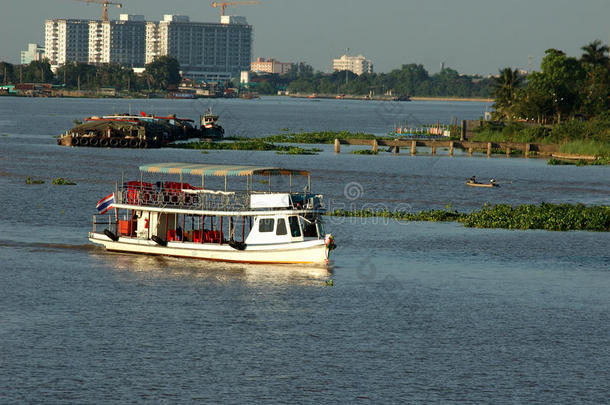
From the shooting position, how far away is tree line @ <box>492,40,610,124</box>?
158 meters

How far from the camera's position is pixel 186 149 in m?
148

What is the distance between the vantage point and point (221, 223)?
53.4 meters

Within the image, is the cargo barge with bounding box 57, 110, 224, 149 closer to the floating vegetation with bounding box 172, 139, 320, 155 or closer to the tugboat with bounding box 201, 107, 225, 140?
the floating vegetation with bounding box 172, 139, 320, 155

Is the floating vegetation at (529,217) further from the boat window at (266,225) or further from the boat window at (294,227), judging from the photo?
the boat window at (266,225)

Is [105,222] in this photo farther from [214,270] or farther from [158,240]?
[214,270]

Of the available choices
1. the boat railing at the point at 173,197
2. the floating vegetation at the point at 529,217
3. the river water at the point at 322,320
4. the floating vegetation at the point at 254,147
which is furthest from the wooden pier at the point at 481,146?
the boat railing at the point at 173,197

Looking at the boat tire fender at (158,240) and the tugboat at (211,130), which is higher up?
the tugboat at (211,130)

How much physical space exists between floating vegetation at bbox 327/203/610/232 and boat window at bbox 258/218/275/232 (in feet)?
70.3

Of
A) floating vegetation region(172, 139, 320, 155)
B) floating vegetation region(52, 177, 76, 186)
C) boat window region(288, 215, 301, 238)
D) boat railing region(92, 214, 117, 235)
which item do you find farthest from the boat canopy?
floating vegetation region(172, 139, 320, 155)

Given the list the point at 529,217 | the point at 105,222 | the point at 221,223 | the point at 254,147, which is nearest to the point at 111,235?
the point at 105,222

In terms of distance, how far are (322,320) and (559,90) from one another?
128 meters

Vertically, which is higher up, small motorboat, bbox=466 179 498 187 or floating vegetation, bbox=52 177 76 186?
small motorboat, bbox=466 179 498 187

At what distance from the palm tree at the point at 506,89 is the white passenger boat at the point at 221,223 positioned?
117m

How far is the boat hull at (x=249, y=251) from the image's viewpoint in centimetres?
5316
